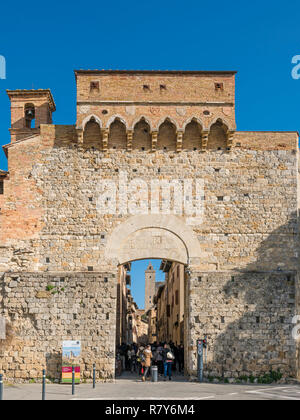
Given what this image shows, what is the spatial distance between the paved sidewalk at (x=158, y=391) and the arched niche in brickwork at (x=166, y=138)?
29.3 feet

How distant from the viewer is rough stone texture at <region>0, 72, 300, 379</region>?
1966 centimetres

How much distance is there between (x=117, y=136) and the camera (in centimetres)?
2122

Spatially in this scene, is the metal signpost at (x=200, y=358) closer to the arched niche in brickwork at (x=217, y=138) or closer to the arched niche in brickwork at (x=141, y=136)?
the arched niche in brickwork at (x=217, y=138)

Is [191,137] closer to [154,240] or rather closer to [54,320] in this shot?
[154,240]

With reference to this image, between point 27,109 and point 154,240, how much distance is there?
946 cm

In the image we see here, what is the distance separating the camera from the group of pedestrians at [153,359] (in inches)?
801

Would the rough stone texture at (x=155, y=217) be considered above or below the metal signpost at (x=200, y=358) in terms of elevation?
above

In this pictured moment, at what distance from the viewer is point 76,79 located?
69.9 ft

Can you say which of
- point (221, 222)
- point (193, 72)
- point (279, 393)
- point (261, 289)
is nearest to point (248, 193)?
point (221, 222)

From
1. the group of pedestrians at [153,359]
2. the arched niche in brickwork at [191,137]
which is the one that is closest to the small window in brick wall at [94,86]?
the arched niche in brickwork at [191,137]

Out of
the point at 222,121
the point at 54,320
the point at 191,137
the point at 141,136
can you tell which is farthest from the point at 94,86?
the point at 54,320

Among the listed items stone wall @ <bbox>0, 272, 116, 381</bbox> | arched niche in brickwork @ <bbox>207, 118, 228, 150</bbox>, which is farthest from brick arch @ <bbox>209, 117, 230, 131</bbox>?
stone wall @ <bbox>0, 272, 116, 381</bbox>

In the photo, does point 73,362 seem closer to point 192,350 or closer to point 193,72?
Result: point 192,350

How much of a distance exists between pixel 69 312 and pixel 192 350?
15.5ft
